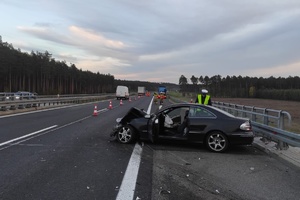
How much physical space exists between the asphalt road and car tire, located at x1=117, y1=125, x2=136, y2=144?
30 centimetres

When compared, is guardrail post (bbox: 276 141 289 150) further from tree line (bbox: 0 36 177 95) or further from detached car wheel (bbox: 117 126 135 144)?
tree line (bbox: 0 36 177 95)

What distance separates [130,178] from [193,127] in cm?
363

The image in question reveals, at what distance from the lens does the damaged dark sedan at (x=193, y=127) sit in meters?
8.62

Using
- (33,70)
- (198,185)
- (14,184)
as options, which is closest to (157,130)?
(198,185)

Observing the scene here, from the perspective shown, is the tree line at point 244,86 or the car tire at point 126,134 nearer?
the car tire at point 126,134

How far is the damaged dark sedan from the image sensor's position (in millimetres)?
8625

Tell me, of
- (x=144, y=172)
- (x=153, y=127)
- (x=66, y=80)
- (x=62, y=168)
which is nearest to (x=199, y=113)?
(x=153, y=127)

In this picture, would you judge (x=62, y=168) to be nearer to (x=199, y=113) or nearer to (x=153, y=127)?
(x=153, y=127)

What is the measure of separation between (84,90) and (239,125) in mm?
134079

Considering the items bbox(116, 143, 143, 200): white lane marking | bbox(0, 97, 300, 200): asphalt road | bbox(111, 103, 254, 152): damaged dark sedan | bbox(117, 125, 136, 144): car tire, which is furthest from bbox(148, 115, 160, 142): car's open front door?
bbox(116, 143, 143, 200): white lane marking

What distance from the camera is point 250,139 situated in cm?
852

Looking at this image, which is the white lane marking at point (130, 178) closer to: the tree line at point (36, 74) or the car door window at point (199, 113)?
the car door window at point (199, 113)

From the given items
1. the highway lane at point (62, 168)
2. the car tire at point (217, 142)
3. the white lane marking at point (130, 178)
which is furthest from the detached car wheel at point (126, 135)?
the car tire at point (217, 142)

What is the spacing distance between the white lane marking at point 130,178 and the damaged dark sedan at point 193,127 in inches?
52.3
